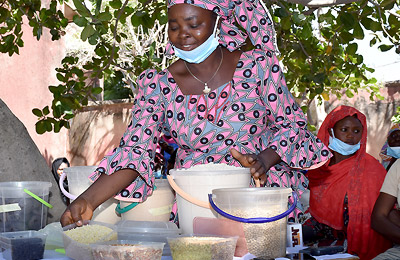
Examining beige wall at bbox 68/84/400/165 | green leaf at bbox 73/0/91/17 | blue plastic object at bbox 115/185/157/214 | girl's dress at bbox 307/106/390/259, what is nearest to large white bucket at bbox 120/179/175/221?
blue plastic object at bbox 115/185/157/214

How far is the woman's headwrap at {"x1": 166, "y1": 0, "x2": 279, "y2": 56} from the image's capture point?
2.37 metres

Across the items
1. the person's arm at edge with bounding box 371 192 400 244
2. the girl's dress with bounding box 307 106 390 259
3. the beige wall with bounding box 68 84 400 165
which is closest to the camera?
the person's arm at edge with bounding box 371 192 400 244

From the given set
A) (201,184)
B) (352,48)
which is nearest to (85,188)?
(201,184)

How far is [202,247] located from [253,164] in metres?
0.50

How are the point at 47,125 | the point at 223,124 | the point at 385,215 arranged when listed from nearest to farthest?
the point at 223,124 < the point at 385,215 < the point at 47,125

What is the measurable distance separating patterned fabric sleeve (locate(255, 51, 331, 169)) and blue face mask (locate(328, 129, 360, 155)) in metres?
2.07

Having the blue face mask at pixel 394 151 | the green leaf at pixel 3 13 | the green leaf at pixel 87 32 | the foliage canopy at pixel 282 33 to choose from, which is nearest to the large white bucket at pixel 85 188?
the green leaf at pixel 87 32

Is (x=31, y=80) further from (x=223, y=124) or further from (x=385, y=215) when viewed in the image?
(x=223, y=124)

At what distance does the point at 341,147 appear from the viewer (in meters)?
4.27

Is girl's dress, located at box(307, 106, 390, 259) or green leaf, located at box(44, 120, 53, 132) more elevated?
green leaf, located at box(44, 120, 53, 132)

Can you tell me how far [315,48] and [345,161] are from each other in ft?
5.61

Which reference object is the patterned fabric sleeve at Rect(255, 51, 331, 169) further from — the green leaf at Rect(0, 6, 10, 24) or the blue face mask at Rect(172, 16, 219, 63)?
the green leaf at Rect(0, 6, 10, 24)

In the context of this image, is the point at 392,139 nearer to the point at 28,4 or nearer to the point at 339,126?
the point at 339,126

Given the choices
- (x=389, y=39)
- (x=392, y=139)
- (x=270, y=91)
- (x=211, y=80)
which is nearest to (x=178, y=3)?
(x=211, y=80)
